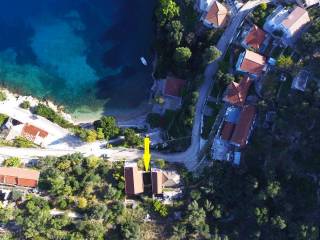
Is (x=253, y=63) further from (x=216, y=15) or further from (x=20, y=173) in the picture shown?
(x=20, y=173)

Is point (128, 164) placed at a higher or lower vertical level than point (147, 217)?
higher

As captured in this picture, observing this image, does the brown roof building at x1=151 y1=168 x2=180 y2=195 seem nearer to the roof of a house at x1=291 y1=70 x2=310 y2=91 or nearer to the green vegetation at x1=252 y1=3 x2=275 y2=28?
the roof of a house at x1=291 y1=70 x2=310 y2=91

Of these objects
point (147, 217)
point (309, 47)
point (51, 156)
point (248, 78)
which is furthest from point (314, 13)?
point (51, 156)

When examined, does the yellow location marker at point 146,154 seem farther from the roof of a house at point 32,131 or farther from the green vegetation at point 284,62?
the green vegetation at point 284,62

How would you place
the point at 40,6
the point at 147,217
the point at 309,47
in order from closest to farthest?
the point at 309,47 < the point at 147,217 < the point at 40,6

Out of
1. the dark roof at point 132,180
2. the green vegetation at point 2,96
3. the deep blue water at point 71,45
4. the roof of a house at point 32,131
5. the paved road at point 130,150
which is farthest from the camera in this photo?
the deep blue water at point 71,45

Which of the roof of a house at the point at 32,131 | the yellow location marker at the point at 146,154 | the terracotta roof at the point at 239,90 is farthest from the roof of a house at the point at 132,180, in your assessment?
the terracotta roof at the point at 239,90

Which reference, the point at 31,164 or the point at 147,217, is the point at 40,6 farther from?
the point at 147,217

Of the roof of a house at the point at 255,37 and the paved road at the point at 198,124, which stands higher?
the roof of a house at the point at 255,37
